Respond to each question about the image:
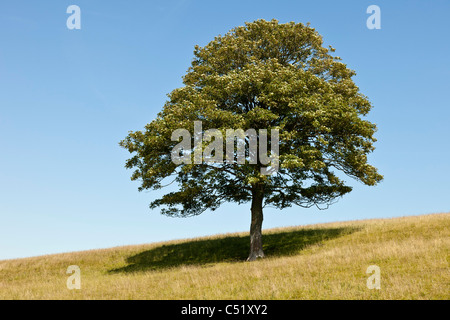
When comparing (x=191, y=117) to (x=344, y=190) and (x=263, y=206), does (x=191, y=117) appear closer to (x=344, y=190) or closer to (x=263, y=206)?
(x=263, y=206)

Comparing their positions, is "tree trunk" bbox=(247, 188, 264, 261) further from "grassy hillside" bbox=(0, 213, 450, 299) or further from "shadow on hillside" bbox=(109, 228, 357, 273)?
"grassy hillside" bbox=(0, 213, 450, 299)

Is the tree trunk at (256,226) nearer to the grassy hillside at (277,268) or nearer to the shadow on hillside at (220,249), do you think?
the shadow on hillside at (220,249)

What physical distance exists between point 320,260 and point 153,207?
554 inches

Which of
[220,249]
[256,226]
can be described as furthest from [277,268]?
[220,249]

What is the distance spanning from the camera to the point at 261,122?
2688cm

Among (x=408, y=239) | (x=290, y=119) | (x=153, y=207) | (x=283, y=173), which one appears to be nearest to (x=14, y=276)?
(x=153, y=207)

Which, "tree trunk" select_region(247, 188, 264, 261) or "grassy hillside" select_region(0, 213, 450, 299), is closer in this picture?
"grassy hillside" select_region(0, 213, 450, 299)

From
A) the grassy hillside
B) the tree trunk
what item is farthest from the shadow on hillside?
the tree trunk

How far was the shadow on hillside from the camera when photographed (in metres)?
29.7

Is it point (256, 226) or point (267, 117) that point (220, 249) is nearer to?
point (256, 226)

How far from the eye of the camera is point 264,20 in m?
30.6

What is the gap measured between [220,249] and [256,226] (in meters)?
5.87

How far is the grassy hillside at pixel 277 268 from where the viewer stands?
52.9 feet

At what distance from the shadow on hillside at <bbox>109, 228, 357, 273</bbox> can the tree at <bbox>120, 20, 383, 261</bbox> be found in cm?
303
